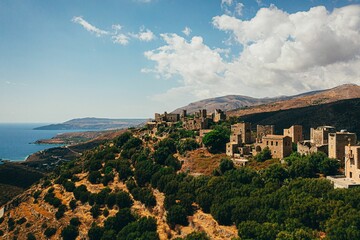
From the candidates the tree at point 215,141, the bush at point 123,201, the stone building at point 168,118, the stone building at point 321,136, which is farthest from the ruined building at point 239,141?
the stone building at point 168,118

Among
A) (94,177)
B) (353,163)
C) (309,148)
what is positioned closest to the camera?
(353,163)

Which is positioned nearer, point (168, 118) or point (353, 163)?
point (353, 163)

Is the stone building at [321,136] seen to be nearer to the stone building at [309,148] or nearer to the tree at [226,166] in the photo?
the stone building at [309,148]

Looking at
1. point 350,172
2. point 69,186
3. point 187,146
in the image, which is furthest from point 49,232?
point 350,172

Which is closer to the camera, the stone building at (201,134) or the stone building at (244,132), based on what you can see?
the stone building at (244,132)

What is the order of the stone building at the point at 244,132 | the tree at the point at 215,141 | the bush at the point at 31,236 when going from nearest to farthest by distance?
the bush at the point at 31,236
the tree at the point at 215,141
the stone building at the point at 244,132

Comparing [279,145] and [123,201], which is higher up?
[279,145]

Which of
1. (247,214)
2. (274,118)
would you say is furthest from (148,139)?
(274,118)

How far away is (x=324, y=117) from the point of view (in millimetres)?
147875

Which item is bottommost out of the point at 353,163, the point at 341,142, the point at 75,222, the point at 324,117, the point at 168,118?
the point at 75,222

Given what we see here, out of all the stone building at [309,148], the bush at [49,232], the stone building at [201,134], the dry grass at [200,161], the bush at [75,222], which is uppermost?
the stone building at [201,134]

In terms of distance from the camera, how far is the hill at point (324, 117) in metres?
133

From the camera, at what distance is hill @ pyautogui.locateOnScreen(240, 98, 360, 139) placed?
133000 millimetres

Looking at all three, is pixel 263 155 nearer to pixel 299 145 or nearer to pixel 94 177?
pixel 299 145
